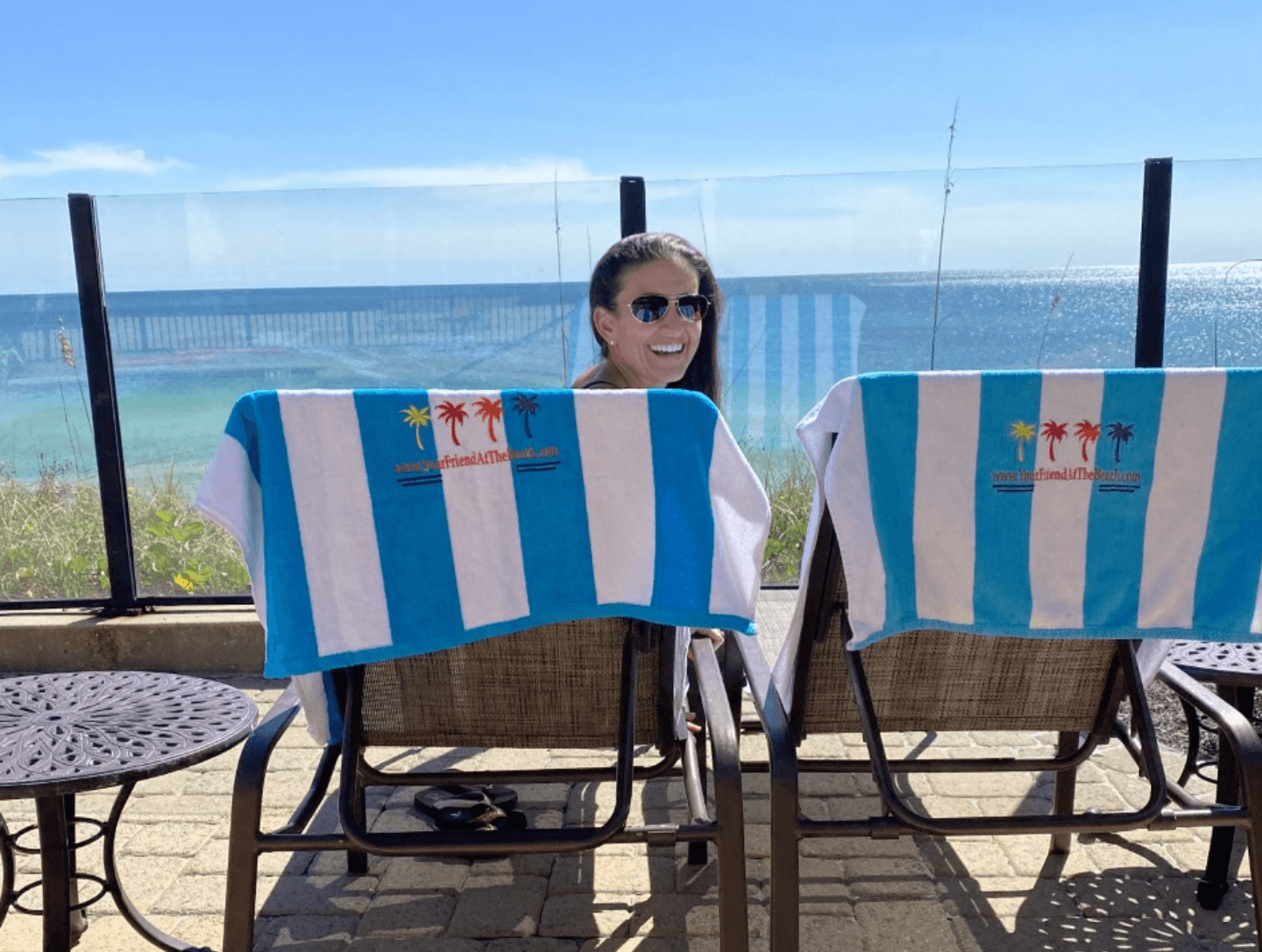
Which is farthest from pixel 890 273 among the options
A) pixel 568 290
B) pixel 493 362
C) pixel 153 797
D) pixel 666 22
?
→ pixel 666 22

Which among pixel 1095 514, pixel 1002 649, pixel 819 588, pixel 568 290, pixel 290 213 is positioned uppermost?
pixel 290 213

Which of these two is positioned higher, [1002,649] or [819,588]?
[819,588]

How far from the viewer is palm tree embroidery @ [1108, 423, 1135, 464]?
179 cm

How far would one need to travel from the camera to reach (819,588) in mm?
1957

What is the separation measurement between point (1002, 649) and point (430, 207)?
122 inches

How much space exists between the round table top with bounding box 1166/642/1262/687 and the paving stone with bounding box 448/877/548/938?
4.97 ft

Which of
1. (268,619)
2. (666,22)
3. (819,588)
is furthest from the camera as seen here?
(666,22)

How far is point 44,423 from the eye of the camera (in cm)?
485

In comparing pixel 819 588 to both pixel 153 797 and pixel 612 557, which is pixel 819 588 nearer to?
pixel 612 557

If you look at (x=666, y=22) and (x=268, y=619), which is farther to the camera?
(x=666, y=22)

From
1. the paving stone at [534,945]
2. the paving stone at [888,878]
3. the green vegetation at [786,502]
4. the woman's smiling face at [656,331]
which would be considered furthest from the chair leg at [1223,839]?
the green vegetation at [786,502]

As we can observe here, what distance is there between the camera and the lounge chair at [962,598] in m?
1.78

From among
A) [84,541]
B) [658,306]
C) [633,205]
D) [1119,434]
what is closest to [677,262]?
[658,306]

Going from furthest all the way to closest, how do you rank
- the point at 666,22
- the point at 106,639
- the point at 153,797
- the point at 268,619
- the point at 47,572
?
the point at 666,22, the point at 47,572, the point at 106,639, the point at 153,797, the point at 268,619
